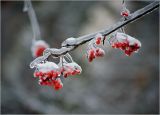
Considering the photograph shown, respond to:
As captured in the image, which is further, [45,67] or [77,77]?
[77,77]

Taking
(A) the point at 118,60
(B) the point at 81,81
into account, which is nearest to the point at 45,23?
(B) the point at 81,81

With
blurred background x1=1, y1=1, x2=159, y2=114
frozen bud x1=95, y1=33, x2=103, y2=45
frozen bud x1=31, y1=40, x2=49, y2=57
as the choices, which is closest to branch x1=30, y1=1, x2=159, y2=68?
frozen bud x1=95, y1=33, x2=103, y2=45

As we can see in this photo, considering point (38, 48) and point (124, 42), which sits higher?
point (38, 48)

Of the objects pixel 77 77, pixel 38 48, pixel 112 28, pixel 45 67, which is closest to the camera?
pixel 112 28

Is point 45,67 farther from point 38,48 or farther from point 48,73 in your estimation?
point 38,48

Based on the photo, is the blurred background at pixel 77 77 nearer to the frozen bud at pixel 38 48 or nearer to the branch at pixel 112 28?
the frozen bud at pixel 38 48

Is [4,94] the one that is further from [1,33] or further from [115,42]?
[115,42]

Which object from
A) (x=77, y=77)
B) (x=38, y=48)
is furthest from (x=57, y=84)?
(x=77, y=77)

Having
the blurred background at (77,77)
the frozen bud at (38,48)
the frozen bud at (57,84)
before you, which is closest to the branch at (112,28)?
the frozen bud at (57,84)
